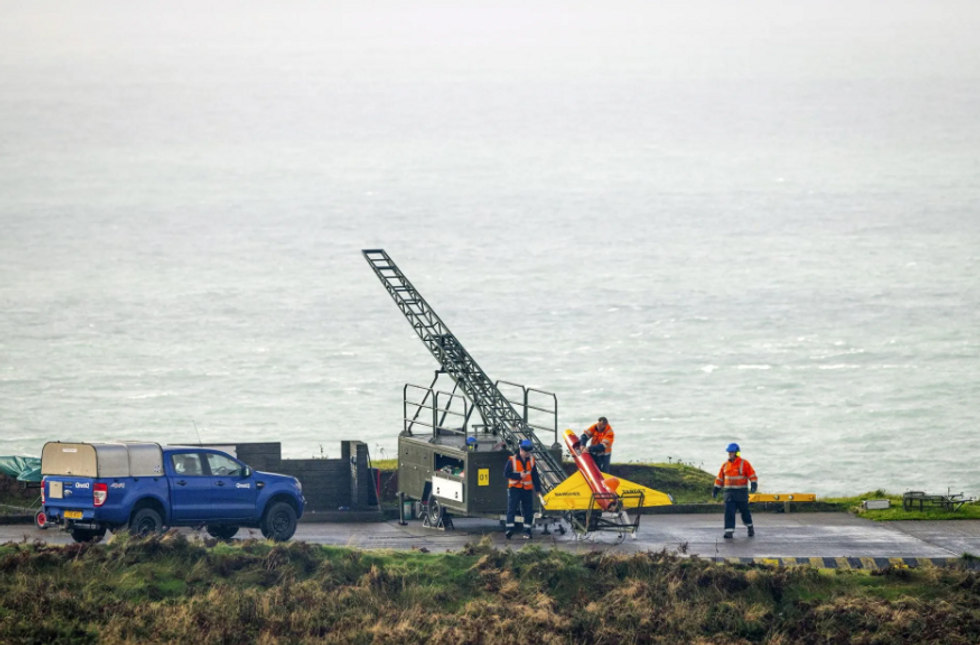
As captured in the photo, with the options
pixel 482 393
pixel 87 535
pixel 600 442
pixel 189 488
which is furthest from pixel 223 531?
pixel 600 442

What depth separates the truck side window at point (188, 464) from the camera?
27.7 metres

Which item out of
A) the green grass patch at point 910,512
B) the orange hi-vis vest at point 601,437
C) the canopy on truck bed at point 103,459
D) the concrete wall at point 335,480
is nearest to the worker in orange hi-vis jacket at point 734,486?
the orange hi-vis vest at point 601,437

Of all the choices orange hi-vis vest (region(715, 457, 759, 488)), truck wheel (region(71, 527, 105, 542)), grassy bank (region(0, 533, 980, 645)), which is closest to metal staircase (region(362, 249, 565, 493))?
orange hi-vis vest (region(715, 457, 759, 488))

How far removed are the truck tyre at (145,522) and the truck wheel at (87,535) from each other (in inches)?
20.7

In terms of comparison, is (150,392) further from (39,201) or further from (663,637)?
(39,201)

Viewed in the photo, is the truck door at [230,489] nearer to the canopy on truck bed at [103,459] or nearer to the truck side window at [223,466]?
the truck side window at [223,466]

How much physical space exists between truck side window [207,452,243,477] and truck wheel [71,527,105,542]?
204 cm

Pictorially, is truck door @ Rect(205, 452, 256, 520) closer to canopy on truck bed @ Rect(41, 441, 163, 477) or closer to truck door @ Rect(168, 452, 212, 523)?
truck door @ Rect(168, 452, 212, 523)

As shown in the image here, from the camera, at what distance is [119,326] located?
122m

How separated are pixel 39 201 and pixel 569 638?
175503mm

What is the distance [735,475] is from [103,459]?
10.7 metres

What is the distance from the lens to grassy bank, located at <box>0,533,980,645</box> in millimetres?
24281

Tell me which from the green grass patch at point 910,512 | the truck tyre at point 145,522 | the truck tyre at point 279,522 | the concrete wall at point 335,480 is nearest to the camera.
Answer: the truck tyre at point 145,522

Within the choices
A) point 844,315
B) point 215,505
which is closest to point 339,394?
point 844,315
